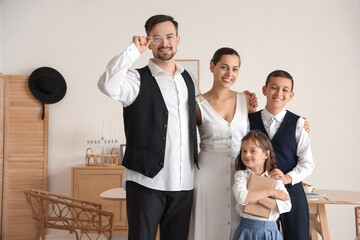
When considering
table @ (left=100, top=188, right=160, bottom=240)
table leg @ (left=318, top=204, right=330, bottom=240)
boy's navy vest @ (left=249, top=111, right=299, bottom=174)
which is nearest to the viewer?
boy's navy vest @ (left=249, top=111, right=299, bottom=174)

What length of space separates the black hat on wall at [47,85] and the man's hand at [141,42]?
310 cm

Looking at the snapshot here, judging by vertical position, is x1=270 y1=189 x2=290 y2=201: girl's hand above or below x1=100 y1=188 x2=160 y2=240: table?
above

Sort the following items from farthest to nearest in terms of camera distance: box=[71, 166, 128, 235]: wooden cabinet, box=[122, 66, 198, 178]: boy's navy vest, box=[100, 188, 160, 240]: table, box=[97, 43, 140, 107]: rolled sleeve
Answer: box=[71, 166, 128, 235]: wooden cabinet < box=[100, 188, 160, 240]: table < box=[122, 66, 198, 178]: boy's navy vest < box=[97, 43, 140, 107]: rolled sleeve

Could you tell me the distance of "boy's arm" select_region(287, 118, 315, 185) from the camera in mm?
2066

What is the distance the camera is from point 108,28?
4789 mm

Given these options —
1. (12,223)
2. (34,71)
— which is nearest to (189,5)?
(34,71)

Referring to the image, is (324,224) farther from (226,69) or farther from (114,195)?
(114,195)

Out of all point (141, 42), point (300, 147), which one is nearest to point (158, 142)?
point (141, 42)

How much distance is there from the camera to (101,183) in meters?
4.33

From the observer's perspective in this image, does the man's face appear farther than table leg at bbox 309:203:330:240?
No

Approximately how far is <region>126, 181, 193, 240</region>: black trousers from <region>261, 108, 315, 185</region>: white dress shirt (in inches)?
22.8

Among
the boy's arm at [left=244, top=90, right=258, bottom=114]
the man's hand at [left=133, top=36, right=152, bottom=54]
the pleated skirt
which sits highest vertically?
the man's hand at [left=133, top=36, right=152, bottom=54]

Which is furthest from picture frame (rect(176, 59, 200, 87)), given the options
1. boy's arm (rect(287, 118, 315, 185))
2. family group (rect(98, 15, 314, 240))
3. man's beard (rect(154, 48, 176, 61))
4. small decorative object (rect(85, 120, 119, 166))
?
man's beard (rect(154, 48, 176, 61))

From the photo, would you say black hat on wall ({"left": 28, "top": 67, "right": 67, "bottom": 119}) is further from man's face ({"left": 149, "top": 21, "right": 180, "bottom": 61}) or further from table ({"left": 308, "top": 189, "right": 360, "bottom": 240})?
table ({"left": 308, "top": 189, "right": 360, "bottom": 240})
